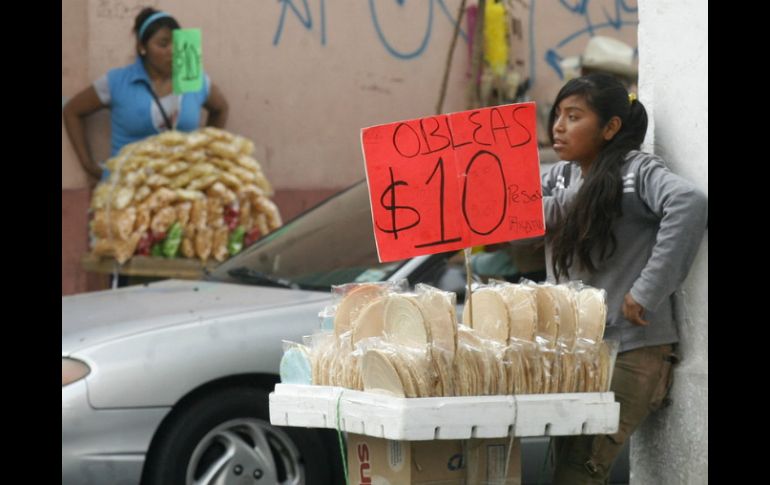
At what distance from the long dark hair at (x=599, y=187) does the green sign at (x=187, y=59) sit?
4321mm

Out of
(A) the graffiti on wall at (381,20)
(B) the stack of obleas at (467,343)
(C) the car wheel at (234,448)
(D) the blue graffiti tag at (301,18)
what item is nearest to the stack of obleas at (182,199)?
(D) the blue graffiti tag at (301,18)

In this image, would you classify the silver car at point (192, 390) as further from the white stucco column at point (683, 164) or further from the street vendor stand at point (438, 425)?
the street vendor stand at point (438, 425)

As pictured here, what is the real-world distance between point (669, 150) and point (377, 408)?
5.38 feet

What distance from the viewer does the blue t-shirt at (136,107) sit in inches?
336

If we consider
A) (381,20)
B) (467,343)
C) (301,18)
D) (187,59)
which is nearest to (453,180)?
(467,343)

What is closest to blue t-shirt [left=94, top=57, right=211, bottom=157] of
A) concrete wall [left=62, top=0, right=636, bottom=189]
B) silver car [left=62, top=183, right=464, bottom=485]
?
concrete wall [left=62, top=0, right=636, bottom=189]

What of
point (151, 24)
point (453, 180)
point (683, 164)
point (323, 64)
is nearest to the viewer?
point (453, 180)

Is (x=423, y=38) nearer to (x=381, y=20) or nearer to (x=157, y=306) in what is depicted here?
(x=381, y=20)

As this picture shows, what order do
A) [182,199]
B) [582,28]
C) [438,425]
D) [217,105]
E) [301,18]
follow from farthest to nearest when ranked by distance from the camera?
[582,28] < [301,18] < [217,105] < [182,199] < [438,425]

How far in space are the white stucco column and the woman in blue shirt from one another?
444cm

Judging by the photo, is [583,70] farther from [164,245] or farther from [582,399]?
[582,399]

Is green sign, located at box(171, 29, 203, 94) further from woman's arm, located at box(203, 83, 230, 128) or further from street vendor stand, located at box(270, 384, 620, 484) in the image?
street vendor stand, located at box(270, 384, 620, 484)

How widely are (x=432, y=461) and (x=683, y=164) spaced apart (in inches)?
56.6

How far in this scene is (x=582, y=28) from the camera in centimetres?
983
